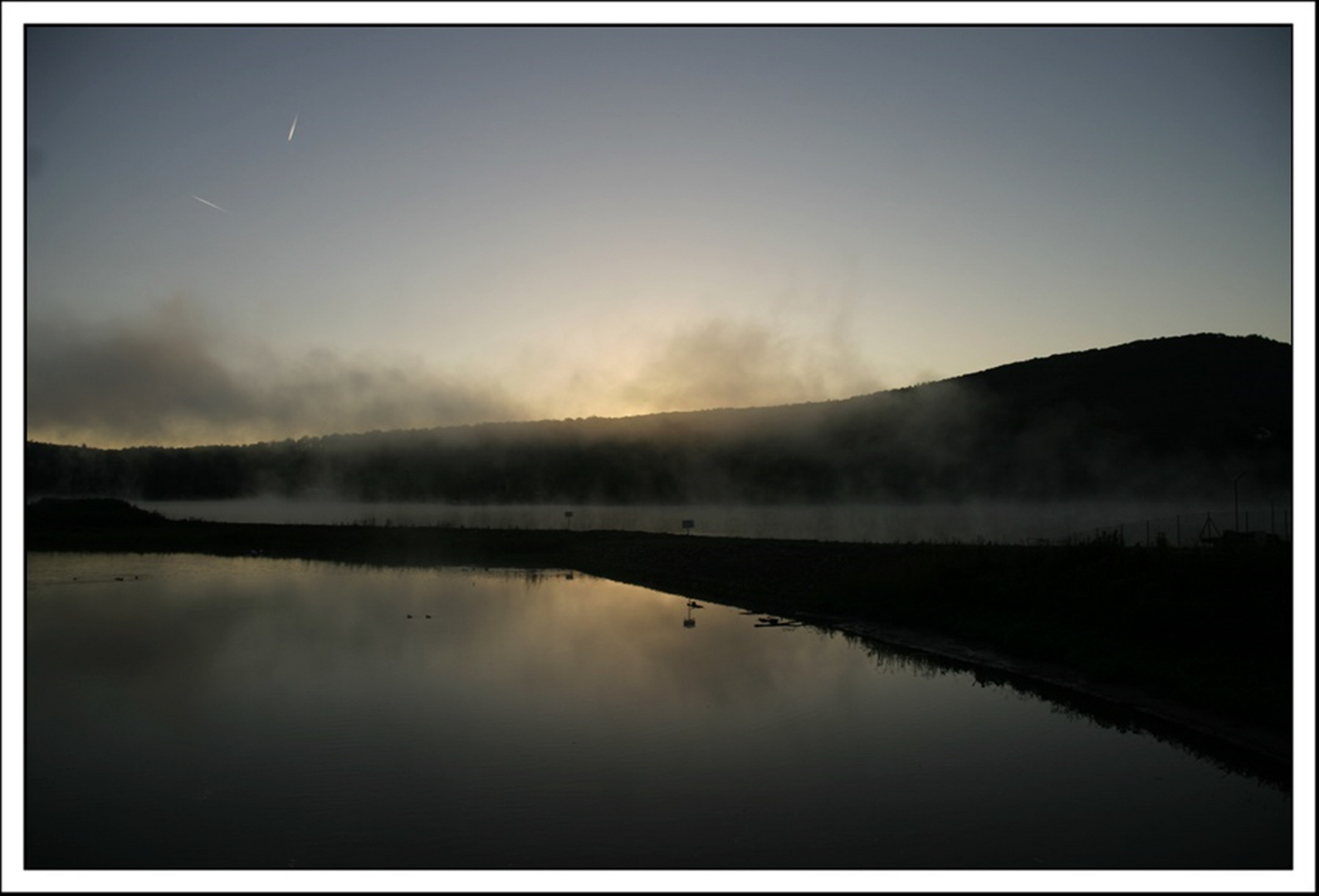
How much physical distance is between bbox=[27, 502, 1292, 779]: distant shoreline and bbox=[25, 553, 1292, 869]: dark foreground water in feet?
4.81

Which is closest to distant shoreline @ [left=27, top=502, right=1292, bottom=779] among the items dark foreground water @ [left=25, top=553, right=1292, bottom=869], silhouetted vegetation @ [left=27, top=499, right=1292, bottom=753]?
silhouetted vegetation @ [left=27, top=499, right=1292, bottom=753]

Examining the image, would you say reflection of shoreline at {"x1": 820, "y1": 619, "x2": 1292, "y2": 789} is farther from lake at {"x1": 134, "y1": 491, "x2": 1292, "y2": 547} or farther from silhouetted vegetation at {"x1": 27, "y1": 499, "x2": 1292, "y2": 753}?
lake at {"x1": 134, "y1": 491, "x2": 1292, "y2": 547}

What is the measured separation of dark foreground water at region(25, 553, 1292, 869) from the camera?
9750 millimetres

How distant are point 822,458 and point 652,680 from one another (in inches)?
3692

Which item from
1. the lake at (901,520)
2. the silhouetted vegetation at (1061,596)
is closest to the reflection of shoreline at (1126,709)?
the silhouetted vegetation at (1061,596)

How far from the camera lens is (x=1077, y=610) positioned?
2100 centimetres

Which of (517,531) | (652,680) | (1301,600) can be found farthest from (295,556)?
(1301,600)

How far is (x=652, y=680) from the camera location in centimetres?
1827

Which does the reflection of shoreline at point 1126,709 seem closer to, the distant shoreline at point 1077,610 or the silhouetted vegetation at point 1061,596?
the distant shoreline at point 1077,610

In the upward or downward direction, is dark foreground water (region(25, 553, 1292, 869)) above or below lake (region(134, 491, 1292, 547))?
below

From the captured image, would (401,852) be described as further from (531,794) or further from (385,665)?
(385,665)

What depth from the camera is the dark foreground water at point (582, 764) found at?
975 cm

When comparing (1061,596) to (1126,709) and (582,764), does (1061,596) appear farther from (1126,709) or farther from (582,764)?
(582,764)

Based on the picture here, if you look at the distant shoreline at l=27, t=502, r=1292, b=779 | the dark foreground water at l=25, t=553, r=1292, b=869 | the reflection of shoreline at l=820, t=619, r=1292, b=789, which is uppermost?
the distant shoreline at l=27, t=502, r=1292, b=779
